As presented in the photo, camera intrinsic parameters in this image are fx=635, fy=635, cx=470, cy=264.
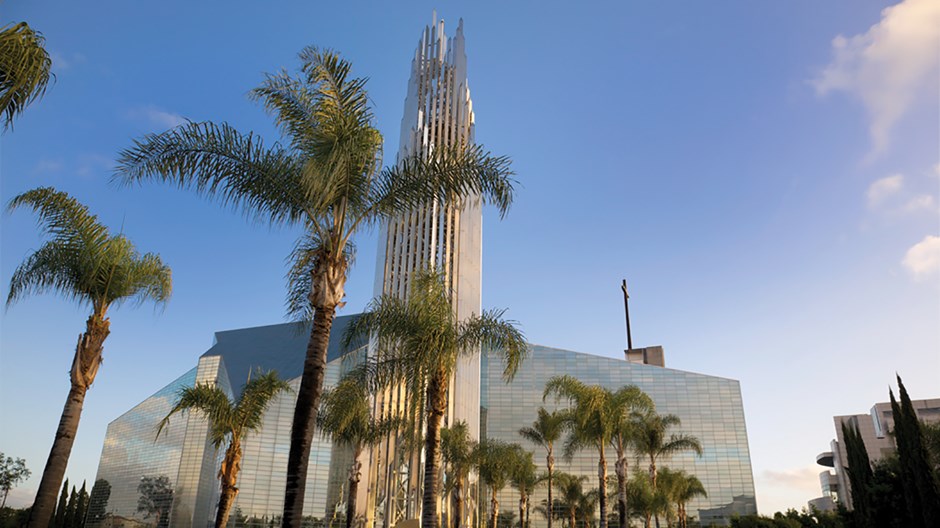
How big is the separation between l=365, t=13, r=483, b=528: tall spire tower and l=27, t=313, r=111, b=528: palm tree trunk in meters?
27.6

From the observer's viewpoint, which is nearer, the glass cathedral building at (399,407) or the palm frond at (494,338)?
the palm frond at (494,338)

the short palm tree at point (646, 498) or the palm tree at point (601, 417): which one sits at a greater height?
the palm tree at point (601, 417)

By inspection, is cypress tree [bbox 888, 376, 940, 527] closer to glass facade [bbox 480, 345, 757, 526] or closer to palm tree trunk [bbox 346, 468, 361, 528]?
palm tree trunk [bbox 346, 468, 361, 528]

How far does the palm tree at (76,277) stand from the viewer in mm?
14117

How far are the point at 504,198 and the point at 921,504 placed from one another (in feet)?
78.4

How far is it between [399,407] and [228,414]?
2153 centimetres

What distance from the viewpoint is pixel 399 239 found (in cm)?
4756

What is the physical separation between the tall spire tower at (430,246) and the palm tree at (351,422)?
12.1 metres

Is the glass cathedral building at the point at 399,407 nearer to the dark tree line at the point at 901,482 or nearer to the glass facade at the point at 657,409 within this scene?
the glass facade at the point at 657,409

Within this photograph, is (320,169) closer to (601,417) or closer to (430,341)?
(430,341)

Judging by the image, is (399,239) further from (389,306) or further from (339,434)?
(389,306)

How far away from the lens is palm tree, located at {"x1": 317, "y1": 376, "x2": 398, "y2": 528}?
67.5 feet

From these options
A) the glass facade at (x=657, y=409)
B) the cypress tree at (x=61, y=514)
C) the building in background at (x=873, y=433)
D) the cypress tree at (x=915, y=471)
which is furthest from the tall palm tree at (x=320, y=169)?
the building in background at (x=873, y=433)

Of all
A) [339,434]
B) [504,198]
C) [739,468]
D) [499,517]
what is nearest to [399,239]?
[339,434]
